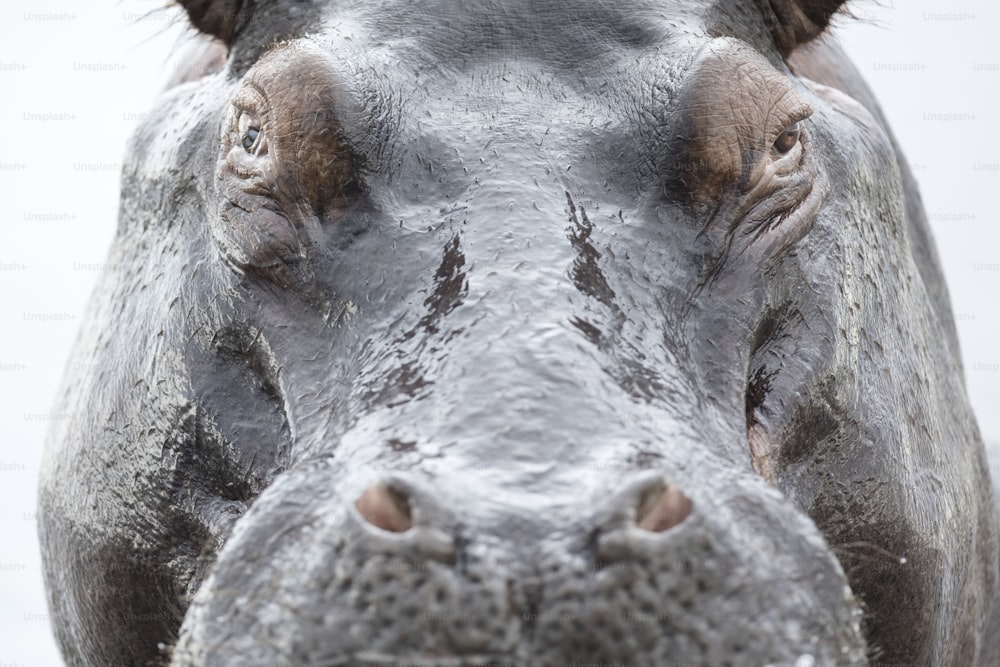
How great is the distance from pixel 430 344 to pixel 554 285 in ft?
1.08

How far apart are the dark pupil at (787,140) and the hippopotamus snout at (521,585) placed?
1.59 meters

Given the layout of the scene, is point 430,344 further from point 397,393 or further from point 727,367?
point 727,367

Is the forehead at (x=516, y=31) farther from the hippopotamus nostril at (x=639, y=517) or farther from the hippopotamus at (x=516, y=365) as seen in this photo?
the hippopotamus nostril at (x=639, y=517)

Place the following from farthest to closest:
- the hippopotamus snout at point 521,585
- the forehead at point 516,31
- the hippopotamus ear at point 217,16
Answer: the hippopotamus ear at point 217,16 → the forehead at point 516,31 → the hippopotamus snout at point 521,585

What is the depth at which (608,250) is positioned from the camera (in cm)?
369

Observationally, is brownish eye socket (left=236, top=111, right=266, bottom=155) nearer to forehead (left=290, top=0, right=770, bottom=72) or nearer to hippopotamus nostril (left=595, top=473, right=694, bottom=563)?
forehead (left=290, top=0, right=770, bottom=72)

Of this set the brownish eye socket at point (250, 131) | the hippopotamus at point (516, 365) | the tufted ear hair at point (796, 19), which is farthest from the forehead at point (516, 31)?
the tufted ear hair at point (796, 19)

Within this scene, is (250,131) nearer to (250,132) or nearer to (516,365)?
(250,132)

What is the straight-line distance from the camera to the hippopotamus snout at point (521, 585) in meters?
2.68

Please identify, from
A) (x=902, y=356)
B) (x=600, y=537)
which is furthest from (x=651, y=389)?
(x=902, y=356)

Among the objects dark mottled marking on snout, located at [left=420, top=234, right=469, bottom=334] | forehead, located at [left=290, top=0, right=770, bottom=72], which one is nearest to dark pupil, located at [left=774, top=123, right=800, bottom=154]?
forehead, located at [left=290, top=0, right=770, bottom=72]

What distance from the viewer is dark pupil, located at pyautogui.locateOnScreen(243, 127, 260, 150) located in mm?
4207

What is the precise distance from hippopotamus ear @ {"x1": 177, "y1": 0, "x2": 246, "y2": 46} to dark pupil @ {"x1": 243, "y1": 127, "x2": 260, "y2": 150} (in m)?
0.80

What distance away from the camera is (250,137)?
4.22 meters
